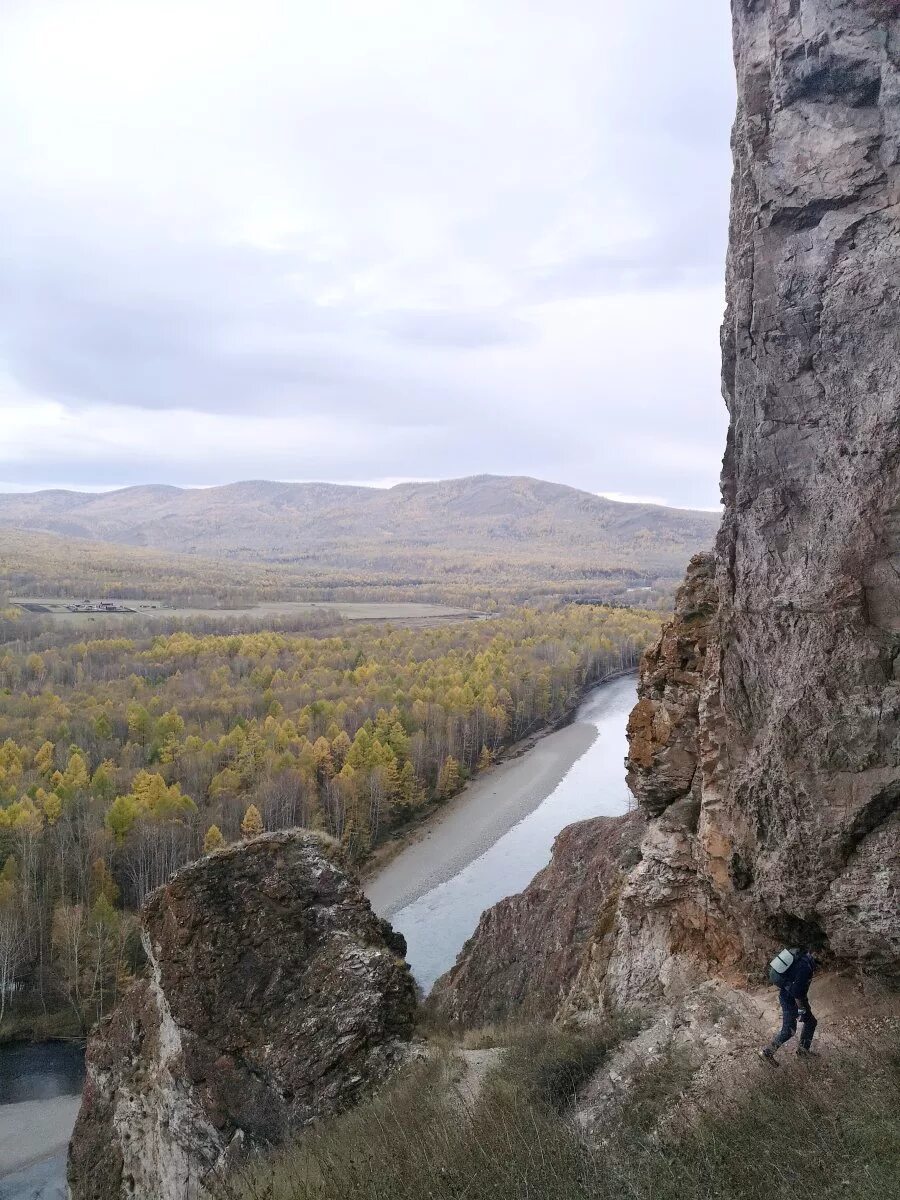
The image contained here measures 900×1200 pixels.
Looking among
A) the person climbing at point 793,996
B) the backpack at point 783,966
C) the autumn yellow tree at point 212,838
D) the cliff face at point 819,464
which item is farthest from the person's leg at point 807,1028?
the autumn yellow tree at point 212,838

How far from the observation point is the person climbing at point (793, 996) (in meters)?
7.47

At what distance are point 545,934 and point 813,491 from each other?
12621 millimetres

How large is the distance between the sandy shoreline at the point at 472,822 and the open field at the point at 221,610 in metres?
49.3

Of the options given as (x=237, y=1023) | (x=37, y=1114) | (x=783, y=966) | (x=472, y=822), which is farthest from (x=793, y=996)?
(x=472, y=822)

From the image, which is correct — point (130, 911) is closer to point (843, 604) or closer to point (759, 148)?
point (843, 604)

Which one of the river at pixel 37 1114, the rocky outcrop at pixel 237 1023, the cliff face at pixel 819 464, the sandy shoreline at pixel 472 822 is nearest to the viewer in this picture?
the cliff face at pixel 819 464

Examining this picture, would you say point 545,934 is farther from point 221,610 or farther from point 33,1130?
point 221,610

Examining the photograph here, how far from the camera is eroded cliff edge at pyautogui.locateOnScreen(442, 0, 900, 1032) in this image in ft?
24.9

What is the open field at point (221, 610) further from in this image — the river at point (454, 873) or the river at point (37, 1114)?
the river at point (37, 1114)

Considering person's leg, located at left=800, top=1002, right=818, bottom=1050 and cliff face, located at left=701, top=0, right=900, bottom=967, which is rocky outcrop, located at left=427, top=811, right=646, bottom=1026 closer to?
person's leg, located at left=800, top=1002, right=818, bottom=1050

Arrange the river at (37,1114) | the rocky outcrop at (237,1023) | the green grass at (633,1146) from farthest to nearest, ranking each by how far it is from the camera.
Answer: the river at (37,1114)
the rocky outcrop at (237,1023)
the green grass at (633,1146)

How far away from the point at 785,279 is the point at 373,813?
31.2 metres

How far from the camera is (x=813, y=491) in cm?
808

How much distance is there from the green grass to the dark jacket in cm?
62
